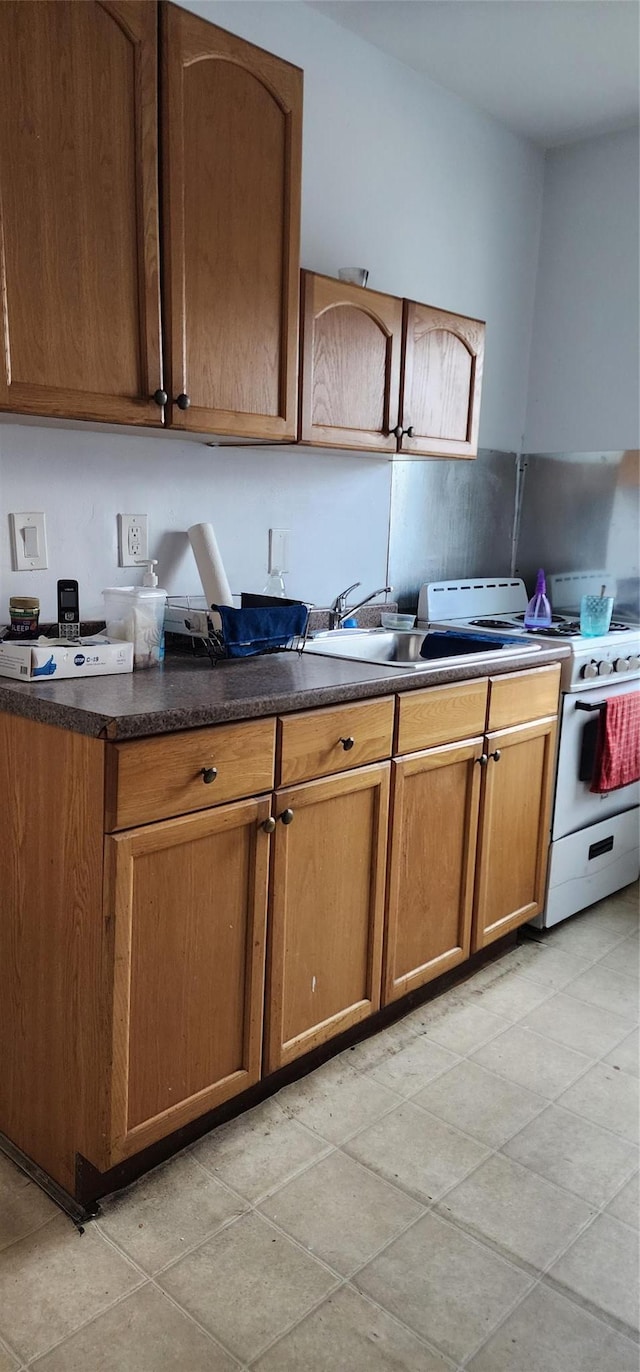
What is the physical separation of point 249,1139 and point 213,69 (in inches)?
82.8

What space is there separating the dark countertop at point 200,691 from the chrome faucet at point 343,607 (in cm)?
47

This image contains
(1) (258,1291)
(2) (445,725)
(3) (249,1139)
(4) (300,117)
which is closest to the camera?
(1) (258,1291)

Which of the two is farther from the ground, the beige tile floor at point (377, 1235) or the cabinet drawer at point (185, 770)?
the cabinet drawer at point (185, 770)

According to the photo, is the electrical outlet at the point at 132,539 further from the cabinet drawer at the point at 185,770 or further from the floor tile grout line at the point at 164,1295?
the floor tile grout line at the point at 164,1295

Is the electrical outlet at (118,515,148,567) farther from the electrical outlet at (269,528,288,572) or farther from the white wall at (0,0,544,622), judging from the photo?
the electrical outlet at (269,528,288,572)

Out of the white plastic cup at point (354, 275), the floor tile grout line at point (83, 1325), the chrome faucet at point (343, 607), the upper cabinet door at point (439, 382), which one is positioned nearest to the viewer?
the floor tile grout line at point (83, 1325)

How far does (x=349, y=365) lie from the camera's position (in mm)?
2238

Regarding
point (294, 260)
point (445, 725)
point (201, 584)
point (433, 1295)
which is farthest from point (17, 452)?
point (433, 1295)

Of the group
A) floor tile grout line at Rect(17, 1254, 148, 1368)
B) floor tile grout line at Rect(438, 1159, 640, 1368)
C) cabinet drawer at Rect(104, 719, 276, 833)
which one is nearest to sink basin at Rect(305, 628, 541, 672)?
cabinet drawer at Rect(104, 719, 276, 833)

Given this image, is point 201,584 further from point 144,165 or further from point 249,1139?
point 249,1139

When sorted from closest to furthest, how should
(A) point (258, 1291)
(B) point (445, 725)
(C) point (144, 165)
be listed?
(A) point (258, 1291) → (C) point (144, 165) → (B) point (445, 725)

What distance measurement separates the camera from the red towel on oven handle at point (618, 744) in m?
2.71

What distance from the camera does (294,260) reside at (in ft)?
6.66

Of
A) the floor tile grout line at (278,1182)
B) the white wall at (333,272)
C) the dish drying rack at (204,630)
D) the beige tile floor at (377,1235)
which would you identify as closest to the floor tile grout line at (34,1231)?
the beige tile floor at (377,1235)
